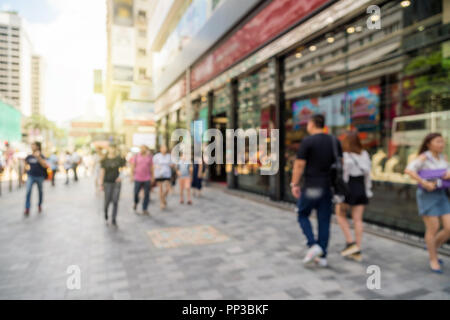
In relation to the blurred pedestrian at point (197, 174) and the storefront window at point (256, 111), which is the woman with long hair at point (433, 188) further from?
the blurred pedestrian at point (197, 174)

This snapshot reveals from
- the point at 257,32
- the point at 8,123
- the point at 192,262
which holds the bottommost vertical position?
the point at 192,262

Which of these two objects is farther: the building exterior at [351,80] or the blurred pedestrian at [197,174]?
the blurred pedestrian at [197,174]

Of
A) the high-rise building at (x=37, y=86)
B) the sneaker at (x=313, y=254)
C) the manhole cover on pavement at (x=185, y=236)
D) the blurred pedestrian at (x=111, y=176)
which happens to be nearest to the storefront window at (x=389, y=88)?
the sneaker at (x=313, y=254)

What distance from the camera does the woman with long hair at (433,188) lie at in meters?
3.95

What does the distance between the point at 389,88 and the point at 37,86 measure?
199m

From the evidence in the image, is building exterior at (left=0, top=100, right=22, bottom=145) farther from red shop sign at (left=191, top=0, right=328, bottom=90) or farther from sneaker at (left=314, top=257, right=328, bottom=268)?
sneaker at (left=314, top=257, right=328, bottom=268)

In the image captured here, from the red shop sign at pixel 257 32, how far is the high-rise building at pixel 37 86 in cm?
18289

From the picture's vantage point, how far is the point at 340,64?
25.2ft

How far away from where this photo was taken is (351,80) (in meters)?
7.43

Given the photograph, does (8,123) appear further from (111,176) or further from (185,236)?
(185,236)

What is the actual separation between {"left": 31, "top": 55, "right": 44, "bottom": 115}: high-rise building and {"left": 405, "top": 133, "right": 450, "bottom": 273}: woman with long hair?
7612 inches

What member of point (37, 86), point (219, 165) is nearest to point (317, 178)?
point (219, 165)
